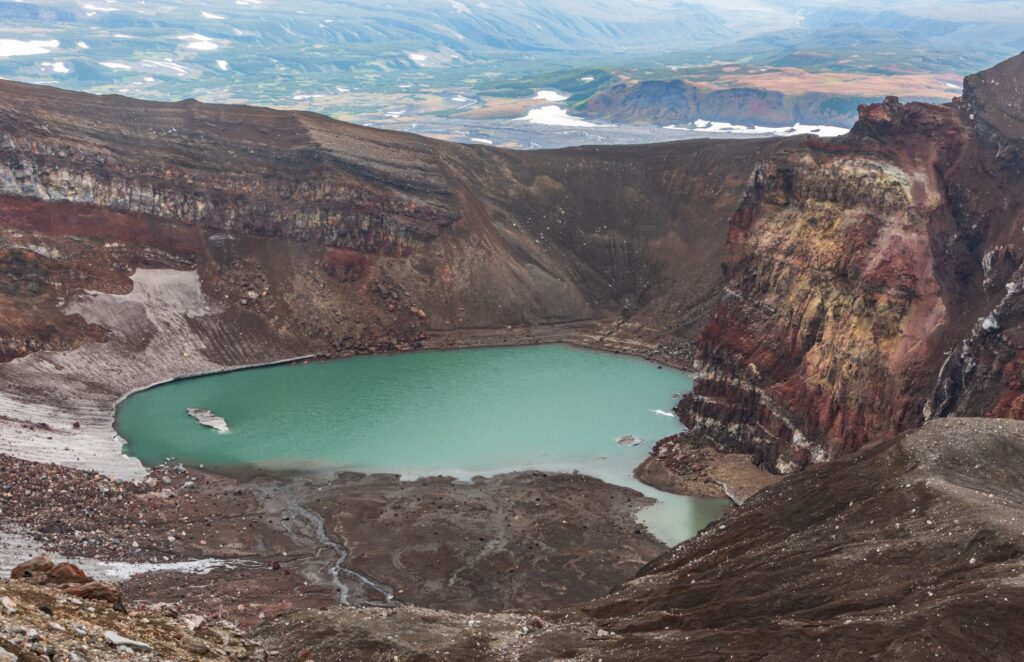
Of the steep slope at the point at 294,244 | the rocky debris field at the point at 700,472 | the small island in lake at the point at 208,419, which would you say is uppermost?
the steep slope at the point at 294,244

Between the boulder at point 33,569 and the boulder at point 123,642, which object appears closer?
the boulder at point 123,642

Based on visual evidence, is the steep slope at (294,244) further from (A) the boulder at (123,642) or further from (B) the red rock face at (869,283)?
(A) the boulder at (123,642)

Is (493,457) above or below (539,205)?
below

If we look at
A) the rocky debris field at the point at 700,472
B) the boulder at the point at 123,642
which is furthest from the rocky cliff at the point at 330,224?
the boulder at the point at 123,642

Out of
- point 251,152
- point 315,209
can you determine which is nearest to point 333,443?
point 315,209

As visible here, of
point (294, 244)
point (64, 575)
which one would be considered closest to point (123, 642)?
point (64, 575)

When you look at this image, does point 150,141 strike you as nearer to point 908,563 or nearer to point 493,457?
point 493,457

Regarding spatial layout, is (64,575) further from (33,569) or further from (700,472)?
(700,472)
